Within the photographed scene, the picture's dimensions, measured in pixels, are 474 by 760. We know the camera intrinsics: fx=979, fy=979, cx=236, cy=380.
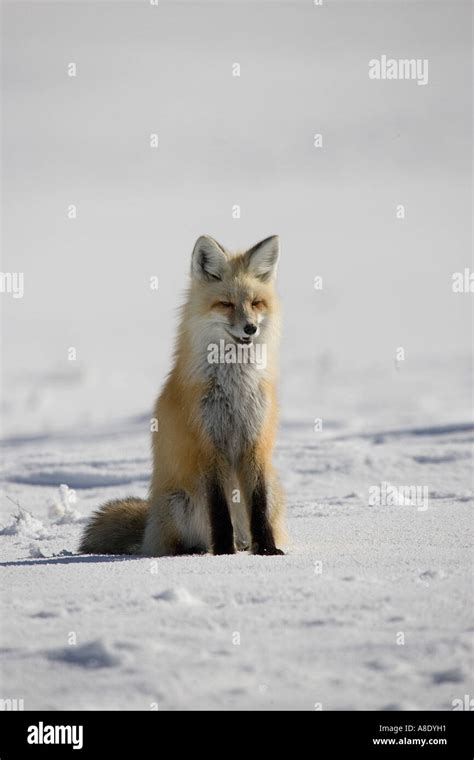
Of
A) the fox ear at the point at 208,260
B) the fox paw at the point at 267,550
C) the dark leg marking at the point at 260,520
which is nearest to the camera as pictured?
the fox paw at the point at 267,550

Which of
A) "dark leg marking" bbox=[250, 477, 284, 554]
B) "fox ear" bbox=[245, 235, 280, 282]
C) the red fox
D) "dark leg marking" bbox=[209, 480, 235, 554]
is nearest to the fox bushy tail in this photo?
the red fox

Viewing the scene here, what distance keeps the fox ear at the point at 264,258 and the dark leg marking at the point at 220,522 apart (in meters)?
1.50

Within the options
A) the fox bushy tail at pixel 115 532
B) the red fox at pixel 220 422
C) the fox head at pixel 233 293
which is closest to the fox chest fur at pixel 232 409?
the red fox at pixel 220 422

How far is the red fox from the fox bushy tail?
0.20 m

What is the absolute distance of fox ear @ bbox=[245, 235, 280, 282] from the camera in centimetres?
668

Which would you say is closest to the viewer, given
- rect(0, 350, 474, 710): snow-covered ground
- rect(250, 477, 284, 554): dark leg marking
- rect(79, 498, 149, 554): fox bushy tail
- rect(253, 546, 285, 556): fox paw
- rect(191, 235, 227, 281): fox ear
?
rect(0, 350, 474, 710): snow-covered ground

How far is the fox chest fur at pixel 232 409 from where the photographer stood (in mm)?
6402

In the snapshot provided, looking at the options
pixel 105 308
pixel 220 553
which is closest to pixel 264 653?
pixel 220 553

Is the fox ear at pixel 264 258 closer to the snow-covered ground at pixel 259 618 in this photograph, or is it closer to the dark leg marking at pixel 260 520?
the dark leg marking at pixel 260 520

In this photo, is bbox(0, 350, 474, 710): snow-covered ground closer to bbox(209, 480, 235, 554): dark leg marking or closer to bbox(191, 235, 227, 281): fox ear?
bbox(209, 480, 235, 554): dark leg marking

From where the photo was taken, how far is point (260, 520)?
637cm

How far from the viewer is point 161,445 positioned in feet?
21.9
